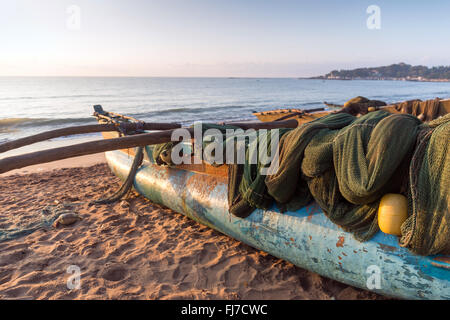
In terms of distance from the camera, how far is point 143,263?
11.2 feet

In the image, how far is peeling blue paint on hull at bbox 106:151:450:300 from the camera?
2154mm

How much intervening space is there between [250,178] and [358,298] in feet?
5.21

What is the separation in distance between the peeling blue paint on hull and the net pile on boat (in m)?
0.11

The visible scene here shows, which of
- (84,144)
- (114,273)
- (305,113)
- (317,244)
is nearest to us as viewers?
(317,244)

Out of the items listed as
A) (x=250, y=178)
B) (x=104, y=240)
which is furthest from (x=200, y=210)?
(x=104, y=240)

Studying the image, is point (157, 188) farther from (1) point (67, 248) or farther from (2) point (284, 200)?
(2) point (284, 200)

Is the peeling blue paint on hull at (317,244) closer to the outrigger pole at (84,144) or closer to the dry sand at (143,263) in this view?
the dry sand at (143,263)

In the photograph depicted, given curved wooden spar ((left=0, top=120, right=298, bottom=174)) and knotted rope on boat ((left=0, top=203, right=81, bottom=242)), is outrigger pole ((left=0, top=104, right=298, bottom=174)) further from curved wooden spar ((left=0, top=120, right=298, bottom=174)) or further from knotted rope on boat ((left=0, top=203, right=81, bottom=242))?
knotted rope on boat ((left=0, top=203, right=81, bottom=242))

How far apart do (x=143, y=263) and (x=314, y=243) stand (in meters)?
2.04

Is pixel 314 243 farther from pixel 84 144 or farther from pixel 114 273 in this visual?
pixel 84 144

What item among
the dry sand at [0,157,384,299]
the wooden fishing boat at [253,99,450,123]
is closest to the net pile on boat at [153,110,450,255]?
the dry sand at [0,157,384,299]

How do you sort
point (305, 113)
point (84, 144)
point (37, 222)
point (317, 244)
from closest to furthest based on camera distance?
point (317, 244) → point (84, 144) → point (37, 222) → point (305, 113)

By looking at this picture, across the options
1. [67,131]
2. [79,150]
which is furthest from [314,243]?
[67,131]

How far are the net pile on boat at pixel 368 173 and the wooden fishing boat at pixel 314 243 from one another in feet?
0.35
